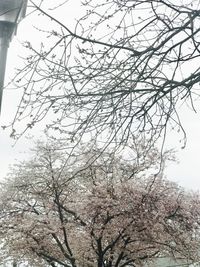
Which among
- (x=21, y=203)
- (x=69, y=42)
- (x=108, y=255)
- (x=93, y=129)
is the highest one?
(x=21, y=203)

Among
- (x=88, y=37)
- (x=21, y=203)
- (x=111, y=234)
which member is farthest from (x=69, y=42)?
(x=21, y=203)

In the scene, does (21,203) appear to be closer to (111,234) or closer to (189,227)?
(111,234)

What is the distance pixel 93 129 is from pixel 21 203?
21482mm

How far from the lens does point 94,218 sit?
23.0 meters

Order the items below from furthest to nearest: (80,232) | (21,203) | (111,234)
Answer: (21,203) < (80,232) < (111,234)

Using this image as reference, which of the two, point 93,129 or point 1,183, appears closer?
point 93,129

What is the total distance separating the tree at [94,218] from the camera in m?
22.5

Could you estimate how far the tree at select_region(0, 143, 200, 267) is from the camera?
22.5 metres

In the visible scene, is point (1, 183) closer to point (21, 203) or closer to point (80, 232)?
point (21, 203)

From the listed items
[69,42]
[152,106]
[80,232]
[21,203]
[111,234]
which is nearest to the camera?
[69,42]


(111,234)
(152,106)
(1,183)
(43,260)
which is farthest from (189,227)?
(152,106)

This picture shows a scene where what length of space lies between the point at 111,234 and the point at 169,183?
447 cm

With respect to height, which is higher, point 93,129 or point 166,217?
point 166,217

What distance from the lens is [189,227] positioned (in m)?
23.8
